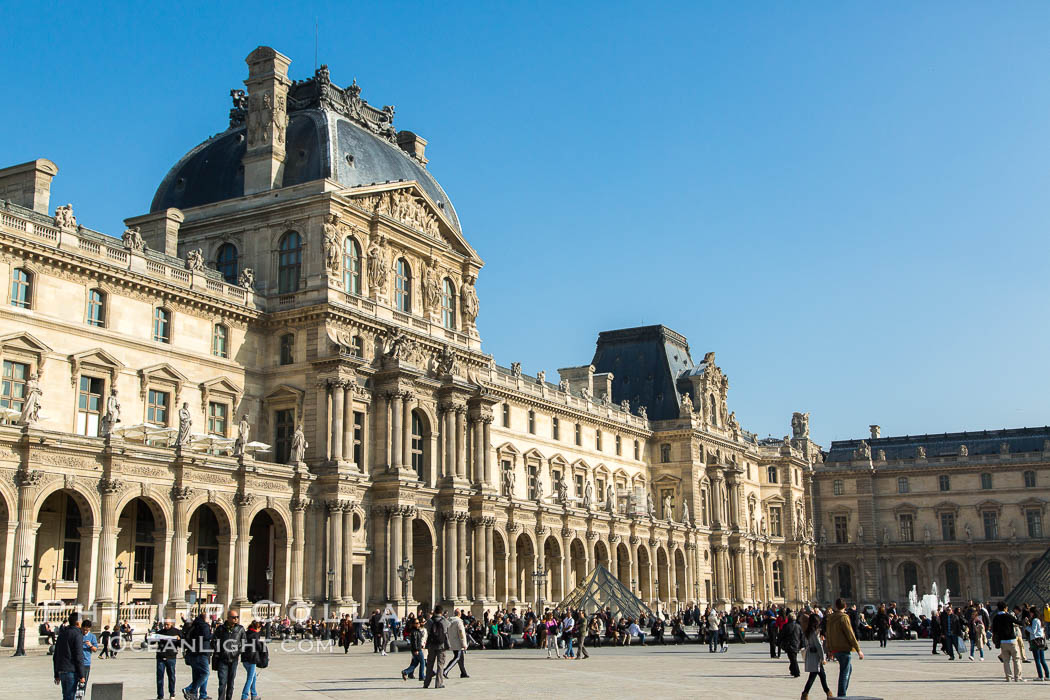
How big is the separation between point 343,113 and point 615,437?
36285 millimetres

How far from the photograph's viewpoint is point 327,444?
54188mm

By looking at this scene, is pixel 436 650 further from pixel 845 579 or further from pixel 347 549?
pixel 845 579

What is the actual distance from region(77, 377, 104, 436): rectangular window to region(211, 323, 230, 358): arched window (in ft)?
21.3

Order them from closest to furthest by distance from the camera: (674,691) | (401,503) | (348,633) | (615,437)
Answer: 1. (674,691)
2. (348,633)
3. (401,503)
4. (615,437)

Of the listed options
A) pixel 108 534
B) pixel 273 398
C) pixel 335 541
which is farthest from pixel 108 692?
pixel 273 398

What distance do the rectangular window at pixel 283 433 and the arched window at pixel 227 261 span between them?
7.87m

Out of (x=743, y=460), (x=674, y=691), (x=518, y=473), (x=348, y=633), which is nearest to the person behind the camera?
(x=674, y=691)

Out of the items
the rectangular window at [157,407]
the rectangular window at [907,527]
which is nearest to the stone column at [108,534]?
the rectangular window at [157,407]

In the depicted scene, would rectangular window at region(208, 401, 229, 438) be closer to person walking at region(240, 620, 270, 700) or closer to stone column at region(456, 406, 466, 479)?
stone column at region(456, 406, 466, 479)

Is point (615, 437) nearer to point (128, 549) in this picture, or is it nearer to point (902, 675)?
point (128, 549)

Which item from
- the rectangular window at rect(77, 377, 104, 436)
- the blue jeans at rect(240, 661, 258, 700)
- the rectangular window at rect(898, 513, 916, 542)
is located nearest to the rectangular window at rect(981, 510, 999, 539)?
the rectangular window at rect(898, 513, 916, 542)

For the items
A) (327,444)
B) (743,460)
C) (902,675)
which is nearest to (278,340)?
(327,444)

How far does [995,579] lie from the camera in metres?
112

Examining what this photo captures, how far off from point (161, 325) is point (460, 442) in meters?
17.5
